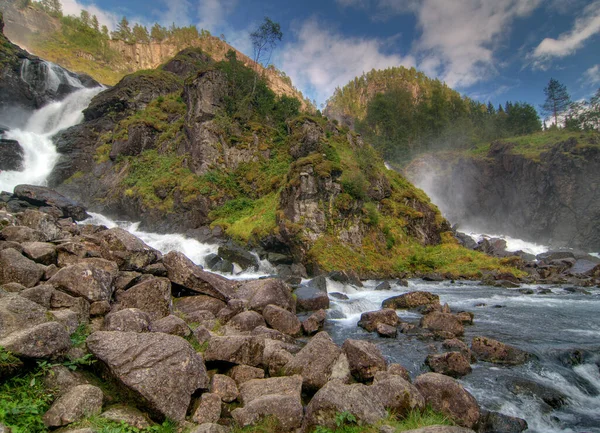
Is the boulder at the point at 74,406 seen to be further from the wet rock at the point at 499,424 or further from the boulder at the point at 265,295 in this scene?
the boulder at the point at 265,295

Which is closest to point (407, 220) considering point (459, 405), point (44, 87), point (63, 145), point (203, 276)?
point (203, 276)

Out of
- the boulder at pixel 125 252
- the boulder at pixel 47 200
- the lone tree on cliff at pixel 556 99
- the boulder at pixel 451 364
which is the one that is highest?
the lone tree on cliff at pixel 556 99

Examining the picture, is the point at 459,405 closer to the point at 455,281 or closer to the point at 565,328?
the point at 565,328

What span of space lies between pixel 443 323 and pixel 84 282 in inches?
494

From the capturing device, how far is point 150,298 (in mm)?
9625

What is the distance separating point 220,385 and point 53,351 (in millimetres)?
3007

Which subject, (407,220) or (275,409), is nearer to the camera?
(275,409)

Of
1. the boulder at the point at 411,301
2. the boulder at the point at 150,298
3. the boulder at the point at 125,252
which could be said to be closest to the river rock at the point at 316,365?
the boulder at the point at 150,298

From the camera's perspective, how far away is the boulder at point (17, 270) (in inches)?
320

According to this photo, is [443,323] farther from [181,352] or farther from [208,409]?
[181,352]

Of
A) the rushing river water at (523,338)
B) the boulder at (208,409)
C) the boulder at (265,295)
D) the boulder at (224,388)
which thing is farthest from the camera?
the boulder at (265,295)

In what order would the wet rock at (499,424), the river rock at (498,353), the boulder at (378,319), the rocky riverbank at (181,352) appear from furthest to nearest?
the boulder at (378,319) < the river rock at (498,353) < the wet rock at (499,424) < the rocky riverbank at (181,352)

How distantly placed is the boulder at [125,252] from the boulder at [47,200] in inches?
1027

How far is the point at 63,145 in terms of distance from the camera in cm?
4791
